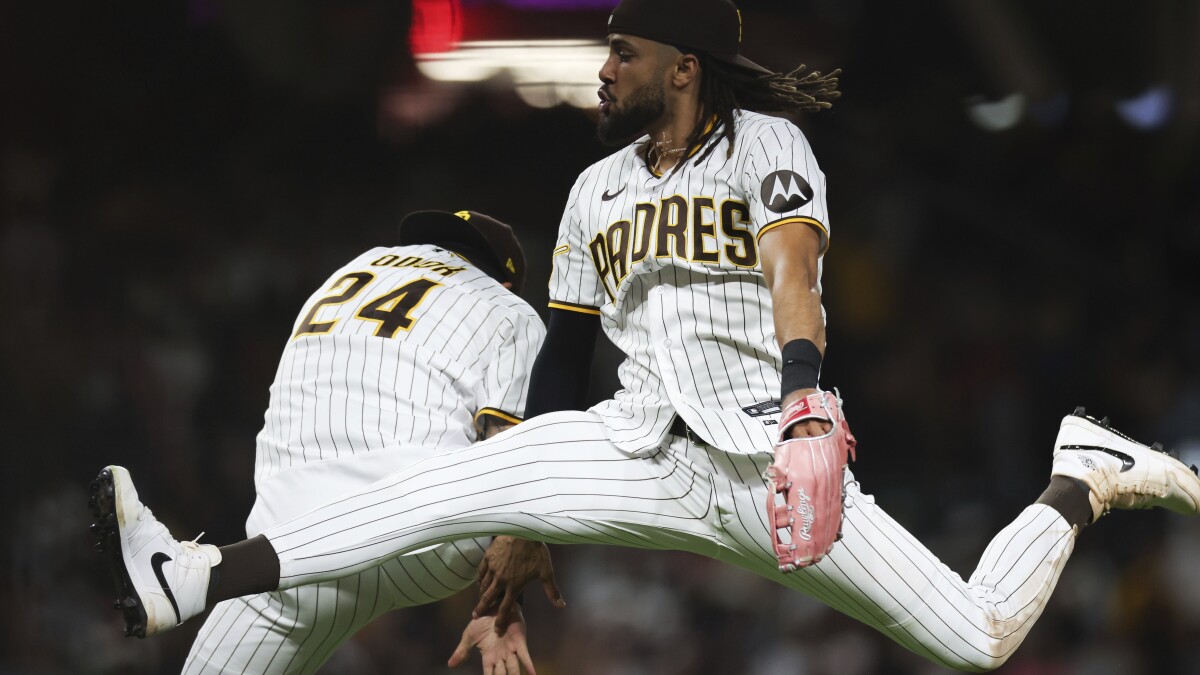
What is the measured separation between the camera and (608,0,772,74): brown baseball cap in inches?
73.7

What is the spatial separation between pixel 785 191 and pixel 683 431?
0.37 meters

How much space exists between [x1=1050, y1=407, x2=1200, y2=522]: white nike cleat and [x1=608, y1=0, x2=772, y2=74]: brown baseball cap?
0.88 m

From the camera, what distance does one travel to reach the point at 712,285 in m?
1.78

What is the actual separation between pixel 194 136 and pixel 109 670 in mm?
1996

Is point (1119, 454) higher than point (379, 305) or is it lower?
lower

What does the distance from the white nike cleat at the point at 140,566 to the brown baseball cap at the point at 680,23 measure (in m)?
0.99

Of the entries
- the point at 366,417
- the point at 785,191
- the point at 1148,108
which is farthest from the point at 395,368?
the point at 1148,108

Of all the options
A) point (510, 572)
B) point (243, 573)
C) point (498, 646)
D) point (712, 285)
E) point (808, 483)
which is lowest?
point (498, 646)

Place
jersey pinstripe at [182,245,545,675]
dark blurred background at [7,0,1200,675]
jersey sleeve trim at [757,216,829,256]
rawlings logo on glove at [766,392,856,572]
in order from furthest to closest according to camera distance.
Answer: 1. dark blurred background at [7,0,1200,675]
2. jersey pinstripe at [182,245,545,675]
3. jersey sleeve trim at [757,216,829,256]
4. rawlings logo on glove at [766,392,856,572]

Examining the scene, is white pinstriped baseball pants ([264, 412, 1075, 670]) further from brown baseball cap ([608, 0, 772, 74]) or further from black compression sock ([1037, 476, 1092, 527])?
brown baseball cap ([608, 0, 772, 74])

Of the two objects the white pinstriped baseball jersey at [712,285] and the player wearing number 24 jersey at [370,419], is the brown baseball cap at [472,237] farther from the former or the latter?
the white pinstriped baseball jersey at [712,285]

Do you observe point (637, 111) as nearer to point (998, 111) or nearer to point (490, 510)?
point (490, 510)

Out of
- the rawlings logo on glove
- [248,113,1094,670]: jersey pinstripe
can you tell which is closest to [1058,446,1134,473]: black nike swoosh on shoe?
[248,113,1094,670]: jersey pinstripe

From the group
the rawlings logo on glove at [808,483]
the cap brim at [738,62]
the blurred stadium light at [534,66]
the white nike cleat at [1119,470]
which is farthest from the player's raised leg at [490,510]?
the blurred stadium light at [534,66]
